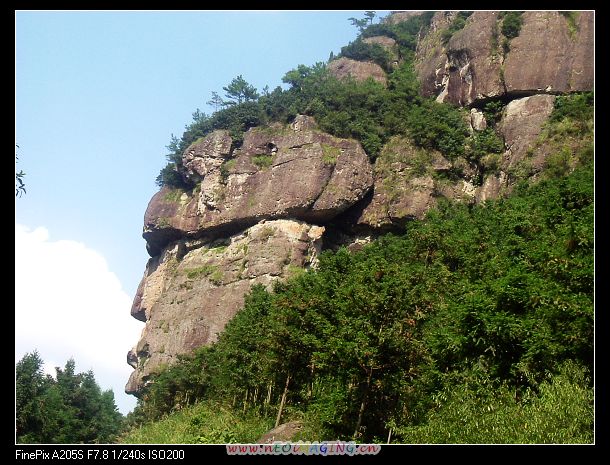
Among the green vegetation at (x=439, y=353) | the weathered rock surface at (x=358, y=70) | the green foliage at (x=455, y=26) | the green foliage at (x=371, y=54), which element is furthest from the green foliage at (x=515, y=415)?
the green foliage at (x=371, y=54)

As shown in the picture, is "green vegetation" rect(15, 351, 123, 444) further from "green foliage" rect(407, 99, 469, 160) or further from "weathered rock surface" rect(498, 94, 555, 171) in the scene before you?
"weathered rock surface" rect(498, 94, 555, 171)

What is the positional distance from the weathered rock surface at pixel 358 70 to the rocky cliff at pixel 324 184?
1140 centimetres

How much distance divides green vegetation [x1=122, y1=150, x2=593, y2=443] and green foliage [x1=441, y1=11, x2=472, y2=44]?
119 feet

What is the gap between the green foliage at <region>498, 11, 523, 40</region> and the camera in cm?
4938

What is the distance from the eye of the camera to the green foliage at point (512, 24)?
4938 centimetres

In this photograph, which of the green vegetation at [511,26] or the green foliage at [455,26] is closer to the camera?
the green vegetation at [511,26]

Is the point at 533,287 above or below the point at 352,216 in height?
below

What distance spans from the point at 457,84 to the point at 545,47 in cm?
740

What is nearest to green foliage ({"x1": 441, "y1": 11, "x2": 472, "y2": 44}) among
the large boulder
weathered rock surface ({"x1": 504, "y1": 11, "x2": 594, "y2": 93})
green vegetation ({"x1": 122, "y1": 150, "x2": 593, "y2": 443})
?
weathered rock surface ({"x1": 504, "y1": 11, "x2": 594, "y2": 93})

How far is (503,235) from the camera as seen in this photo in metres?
29.1

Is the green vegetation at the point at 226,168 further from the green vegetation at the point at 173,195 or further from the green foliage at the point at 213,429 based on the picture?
the green foliage at the point at 213,429

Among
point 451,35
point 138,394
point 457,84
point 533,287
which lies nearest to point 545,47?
point 457,84

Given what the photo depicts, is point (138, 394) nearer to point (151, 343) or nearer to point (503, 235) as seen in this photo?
point (151, 343)

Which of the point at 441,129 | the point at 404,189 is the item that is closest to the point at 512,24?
the point at 441,129
